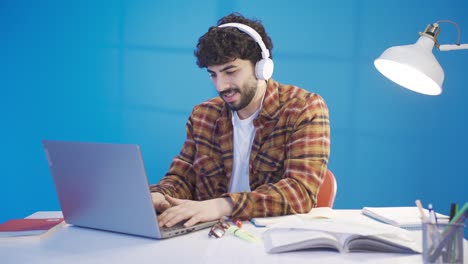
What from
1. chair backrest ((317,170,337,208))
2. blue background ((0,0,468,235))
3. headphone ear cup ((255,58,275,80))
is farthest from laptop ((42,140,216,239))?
blue background ((0,0,468,235))

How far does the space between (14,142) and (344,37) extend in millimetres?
2294

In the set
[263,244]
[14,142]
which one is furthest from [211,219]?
[14,142]

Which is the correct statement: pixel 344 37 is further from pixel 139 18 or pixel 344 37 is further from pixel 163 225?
pixel 163 225

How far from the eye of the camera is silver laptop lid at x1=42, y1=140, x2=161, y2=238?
118 centimetres

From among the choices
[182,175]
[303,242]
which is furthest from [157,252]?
[182,175]

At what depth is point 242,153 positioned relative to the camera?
77.7 inches

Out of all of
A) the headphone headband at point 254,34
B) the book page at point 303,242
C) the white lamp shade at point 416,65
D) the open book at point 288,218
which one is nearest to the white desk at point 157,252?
the book page at point 303,242

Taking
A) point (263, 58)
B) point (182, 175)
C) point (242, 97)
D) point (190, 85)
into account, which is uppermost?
point (190, 85)

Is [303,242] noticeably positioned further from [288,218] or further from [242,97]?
[242,97]

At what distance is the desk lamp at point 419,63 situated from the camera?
1326mm

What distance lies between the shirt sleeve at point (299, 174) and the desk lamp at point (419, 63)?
0.36 meters

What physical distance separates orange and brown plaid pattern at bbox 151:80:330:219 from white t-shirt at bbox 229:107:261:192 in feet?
0.09

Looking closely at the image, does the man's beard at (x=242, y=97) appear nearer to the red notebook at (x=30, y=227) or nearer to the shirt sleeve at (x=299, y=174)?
the shirt sleeve at (x=299, y=174)

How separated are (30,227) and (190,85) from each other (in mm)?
2135
